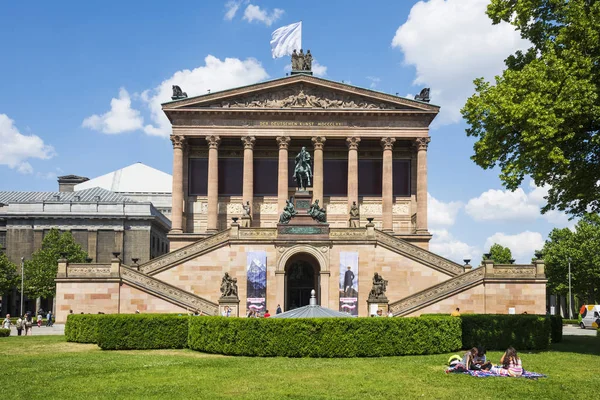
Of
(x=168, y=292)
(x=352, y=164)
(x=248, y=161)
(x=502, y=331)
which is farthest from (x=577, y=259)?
(x=502, y=331)

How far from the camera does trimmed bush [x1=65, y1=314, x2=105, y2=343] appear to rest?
112 ft

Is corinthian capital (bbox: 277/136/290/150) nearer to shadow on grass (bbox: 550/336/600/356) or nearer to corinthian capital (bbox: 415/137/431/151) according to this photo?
corinthian capital (bbox: 415/137/431/151)

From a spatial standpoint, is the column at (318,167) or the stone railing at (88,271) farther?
the column at (318,167)

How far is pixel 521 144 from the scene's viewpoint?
30.1 metres

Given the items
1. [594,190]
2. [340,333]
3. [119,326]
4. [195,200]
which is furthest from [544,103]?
[195,200]

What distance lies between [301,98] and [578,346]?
1550 inches

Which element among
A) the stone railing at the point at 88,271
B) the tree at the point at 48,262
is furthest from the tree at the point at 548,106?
the tree at the point at 48,262

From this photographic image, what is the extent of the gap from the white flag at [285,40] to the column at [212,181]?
450 inches

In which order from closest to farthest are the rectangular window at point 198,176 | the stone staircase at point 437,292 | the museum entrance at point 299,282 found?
the stone staircase at point 437,292
the museum entrance at point 299,282
the rectangular window at point 198,176

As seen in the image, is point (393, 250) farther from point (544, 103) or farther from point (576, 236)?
point (576, 236)

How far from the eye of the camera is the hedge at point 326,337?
2709 cm

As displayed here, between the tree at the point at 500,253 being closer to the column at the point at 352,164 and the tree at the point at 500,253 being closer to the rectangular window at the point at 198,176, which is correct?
the column at the point at 352,164

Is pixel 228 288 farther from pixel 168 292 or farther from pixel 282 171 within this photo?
pixel 282 171

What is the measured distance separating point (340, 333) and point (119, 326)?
415 inches
